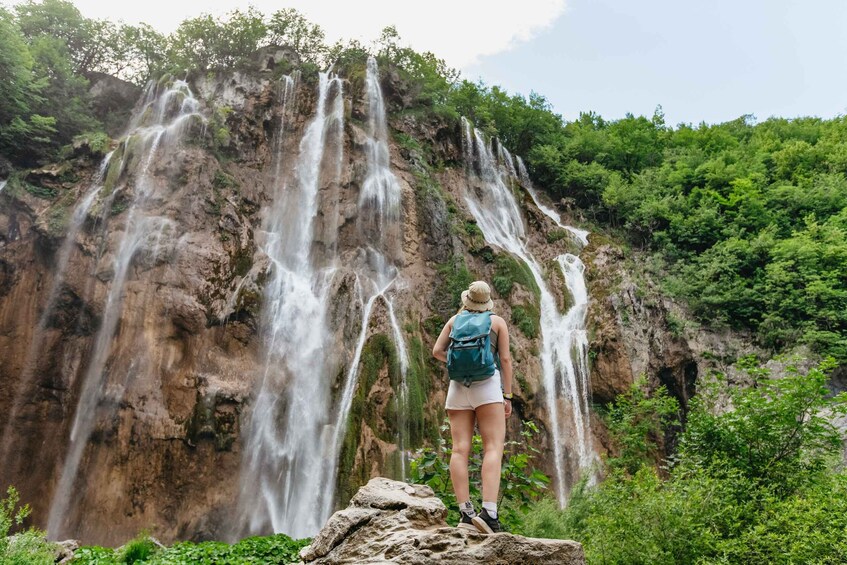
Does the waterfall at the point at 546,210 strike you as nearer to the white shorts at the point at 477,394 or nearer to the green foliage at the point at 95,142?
the green foliage at the point at 95,142

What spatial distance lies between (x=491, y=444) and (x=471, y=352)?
2.37ft

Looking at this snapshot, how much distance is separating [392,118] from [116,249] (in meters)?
12.4

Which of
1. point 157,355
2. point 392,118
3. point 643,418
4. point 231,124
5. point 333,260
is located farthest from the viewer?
point 392,118

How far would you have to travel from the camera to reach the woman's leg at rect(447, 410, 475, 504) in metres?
4.21

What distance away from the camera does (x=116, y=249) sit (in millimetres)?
16578

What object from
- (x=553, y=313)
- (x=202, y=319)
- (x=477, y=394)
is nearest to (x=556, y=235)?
(x=553, y=313)

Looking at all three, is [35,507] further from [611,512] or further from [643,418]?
[643,418]

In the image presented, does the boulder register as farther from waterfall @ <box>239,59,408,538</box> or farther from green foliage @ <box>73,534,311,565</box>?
waterfall @ <box>239,59,408,538</box>

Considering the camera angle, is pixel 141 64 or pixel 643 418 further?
pixel 141 64

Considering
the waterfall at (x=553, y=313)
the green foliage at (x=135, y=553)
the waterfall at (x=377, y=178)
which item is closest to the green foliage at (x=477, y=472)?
the green foliage at (x=135, y=553)

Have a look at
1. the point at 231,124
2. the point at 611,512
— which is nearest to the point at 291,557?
the point at 611,512

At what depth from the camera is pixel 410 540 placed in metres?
3.79

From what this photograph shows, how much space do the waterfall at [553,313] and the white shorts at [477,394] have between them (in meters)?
12.0

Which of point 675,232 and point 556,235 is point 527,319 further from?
point 675,232
